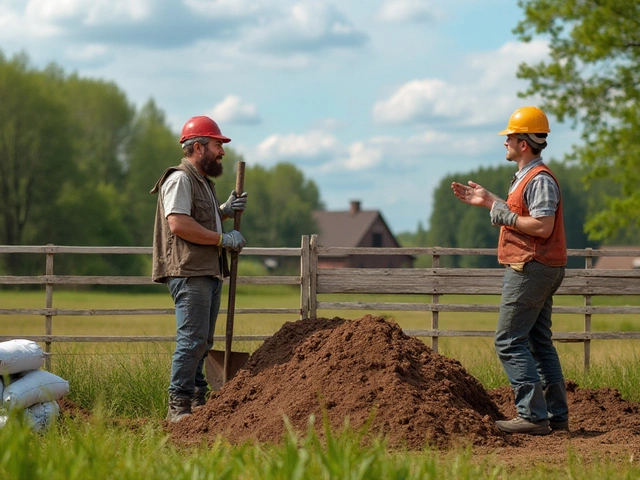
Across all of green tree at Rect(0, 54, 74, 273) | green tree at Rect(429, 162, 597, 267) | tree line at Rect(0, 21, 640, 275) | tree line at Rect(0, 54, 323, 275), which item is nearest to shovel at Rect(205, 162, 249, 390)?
tree line at Rect(0, 21, 640, 275)

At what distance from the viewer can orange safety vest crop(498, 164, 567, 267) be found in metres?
5.93

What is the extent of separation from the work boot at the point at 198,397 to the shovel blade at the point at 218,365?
33 centimetres

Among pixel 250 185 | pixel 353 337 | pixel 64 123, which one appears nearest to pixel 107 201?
pixel 64 123

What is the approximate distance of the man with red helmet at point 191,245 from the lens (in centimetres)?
647

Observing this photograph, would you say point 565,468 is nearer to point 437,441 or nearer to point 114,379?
point 437,441

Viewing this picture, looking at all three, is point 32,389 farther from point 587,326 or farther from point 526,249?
point 587,326

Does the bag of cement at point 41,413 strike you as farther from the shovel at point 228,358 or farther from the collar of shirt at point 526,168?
the collar of shirt at point 526,168

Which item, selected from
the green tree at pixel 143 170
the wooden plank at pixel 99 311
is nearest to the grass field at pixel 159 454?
the wooden plank at pixel 99 311

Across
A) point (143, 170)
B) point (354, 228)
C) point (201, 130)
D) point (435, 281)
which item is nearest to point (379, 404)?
point (201, 130)

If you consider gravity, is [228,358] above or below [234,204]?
below

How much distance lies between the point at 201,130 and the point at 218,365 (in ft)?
6.51

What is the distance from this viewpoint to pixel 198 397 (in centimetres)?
695

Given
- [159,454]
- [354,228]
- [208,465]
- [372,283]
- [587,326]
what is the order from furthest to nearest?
[354,228], [587,326], [372,283], [159,454], [208,465]

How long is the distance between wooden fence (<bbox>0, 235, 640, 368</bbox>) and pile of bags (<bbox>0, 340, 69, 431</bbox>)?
7.40 ft
